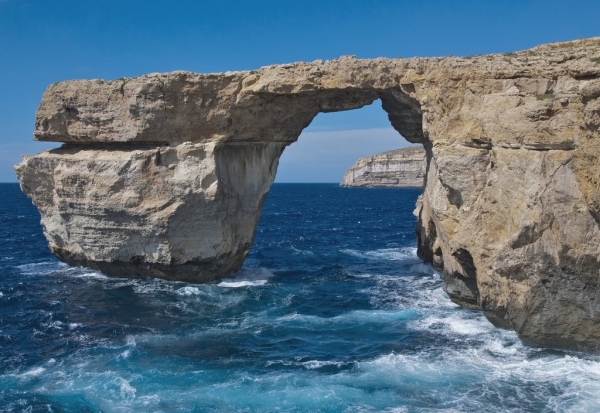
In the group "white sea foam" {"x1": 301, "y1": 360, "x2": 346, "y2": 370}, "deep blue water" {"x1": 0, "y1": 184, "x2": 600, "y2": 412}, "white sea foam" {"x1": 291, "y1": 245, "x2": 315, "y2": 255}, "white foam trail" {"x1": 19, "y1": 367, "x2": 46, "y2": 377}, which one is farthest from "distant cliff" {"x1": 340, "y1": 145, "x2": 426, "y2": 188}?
"white foam trail" {"x1": 19, "y1": 367, "x2": 46, "y2": 377}

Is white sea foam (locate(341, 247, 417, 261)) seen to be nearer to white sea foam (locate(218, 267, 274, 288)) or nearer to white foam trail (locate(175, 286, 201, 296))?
white sea foam (locate(218, 267, 274, 288))

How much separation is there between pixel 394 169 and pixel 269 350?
141 m

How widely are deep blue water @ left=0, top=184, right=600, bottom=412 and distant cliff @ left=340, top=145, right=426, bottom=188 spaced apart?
12024 centimetres

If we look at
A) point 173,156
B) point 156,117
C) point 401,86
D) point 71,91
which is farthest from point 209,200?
point 401,86

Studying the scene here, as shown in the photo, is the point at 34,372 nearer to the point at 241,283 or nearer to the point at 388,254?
the point at 241,283

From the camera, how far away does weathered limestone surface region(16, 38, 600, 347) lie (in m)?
18.1

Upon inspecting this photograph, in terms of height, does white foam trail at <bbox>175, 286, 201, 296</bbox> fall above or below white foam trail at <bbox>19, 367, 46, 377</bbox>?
above

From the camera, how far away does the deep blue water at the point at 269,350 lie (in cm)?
1619

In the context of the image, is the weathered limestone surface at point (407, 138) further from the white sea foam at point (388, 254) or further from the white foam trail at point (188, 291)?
the white sea foam at point (388, 254)

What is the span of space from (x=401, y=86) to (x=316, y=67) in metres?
3.94

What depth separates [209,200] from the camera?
27812 mm

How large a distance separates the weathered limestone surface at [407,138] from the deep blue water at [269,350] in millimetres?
1763

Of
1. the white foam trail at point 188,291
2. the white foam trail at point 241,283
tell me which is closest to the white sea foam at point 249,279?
the white foam trail at point 241,283

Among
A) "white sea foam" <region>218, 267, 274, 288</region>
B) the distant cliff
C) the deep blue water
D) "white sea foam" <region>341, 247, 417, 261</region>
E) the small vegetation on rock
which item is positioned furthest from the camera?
the distant cliff
